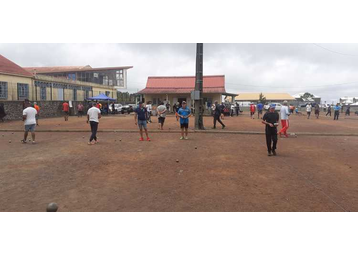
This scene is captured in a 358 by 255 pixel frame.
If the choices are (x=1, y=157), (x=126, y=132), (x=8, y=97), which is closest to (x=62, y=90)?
(x=8, y=97)

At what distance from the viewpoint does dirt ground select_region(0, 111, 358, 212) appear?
13.2 ft

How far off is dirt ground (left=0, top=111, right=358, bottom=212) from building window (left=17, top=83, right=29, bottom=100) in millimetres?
18483

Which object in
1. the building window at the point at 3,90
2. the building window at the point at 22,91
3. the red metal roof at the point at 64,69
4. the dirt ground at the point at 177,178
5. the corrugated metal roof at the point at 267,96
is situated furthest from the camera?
the corrugated metal roof at the point at 267,96

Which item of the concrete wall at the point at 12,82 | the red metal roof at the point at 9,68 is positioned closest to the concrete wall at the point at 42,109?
the concrete wall at the point at 12,82

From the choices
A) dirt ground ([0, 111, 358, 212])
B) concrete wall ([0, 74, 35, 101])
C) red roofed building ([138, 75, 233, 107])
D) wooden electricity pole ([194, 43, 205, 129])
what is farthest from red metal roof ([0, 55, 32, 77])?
dirt ground ([0, 111, 358, 212])

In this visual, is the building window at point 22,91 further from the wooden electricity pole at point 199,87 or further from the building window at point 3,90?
the wooden electricity pole at point 199,87

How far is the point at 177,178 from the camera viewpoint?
210 inches

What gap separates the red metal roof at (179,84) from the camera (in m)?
32.1

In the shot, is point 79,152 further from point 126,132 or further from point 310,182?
point 310,182

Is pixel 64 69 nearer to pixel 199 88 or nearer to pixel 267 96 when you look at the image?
pixel 199 88

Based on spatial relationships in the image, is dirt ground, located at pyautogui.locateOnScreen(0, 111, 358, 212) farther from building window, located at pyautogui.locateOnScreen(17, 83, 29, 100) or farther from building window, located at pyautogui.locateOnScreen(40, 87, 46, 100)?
building window, located at pyautogui.locateOnScreen(40, 87, 46, 100)

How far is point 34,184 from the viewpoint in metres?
4.91

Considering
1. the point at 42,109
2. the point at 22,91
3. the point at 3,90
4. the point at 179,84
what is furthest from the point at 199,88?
the point at 179,84

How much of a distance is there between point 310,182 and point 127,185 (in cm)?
346
